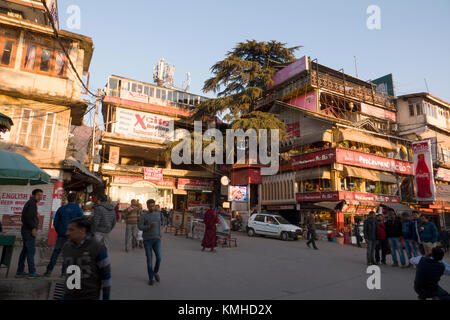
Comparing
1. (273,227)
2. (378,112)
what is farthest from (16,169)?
(378,112)

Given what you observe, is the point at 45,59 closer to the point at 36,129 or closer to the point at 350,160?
the point at 36,129

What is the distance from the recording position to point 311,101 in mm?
26359

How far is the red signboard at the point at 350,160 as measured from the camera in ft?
72.4

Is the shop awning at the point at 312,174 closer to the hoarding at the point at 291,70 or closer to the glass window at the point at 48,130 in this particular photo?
the hoarding at the point at 291,70

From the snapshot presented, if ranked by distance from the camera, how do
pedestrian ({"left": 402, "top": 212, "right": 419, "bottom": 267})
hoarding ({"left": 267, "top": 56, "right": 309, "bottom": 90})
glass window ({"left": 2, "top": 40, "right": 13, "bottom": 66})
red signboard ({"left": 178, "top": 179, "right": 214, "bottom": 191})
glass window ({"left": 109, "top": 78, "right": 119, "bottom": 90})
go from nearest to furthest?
pedestrian ({"left": 402, "top": 212, "right": 419, "bottom": 267}) → glass window ({"left": 2, "top": 40, "right": 13, "bottom": 66}) → hoarding ({"left": 267, "top": 56, "right": 309, "bottom": 90}) → glass window ({"left": 109, "top": 78, "right": 119, "bottom": 90}) → red signboard ({"left": 178, "top": 179, "right": 214, "bottom": 191})

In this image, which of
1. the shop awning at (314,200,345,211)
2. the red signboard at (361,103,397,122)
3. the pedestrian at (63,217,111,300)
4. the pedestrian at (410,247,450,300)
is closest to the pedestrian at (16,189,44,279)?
the pedestrian at (63,217,111,300)

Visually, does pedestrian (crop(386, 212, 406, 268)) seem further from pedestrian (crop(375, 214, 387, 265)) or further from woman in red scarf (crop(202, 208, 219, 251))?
woman in red scarf (crop(202, 208, 219, 251))

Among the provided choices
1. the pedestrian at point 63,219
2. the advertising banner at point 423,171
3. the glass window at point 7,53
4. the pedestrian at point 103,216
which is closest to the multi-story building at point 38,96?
the glass window at point 7,53

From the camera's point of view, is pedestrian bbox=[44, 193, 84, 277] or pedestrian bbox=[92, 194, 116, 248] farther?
pedestrian bbox=[92, 194, 116, 248]

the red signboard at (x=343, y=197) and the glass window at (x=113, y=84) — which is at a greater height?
the glass window at (x=113, y=84)

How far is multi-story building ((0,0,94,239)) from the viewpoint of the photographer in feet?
42.1

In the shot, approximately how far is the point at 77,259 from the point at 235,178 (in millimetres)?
25461

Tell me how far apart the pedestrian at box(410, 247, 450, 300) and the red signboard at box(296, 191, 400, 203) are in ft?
57.2

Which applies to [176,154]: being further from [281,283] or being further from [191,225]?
[281,283]
